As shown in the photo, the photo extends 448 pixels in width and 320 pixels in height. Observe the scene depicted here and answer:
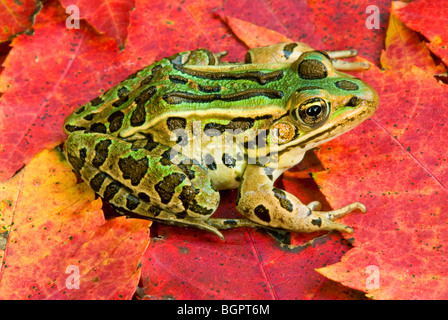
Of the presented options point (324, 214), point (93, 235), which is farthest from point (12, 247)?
point (324, 214)

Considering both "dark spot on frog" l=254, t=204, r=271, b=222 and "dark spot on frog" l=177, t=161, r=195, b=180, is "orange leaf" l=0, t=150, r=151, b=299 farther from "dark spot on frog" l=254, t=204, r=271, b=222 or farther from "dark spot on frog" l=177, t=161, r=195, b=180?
"dark spot on frog" l=254, t=204, r=271, b=222

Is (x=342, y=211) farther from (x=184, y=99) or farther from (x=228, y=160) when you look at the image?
(x=184, y=99)

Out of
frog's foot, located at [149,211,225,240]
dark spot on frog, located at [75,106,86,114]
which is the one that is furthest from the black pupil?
dark spot on frog, located at [75,106,86,114]

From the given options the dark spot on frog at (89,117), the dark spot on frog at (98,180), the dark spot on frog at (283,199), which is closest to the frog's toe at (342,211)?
the dark spot on frog at (283,199)

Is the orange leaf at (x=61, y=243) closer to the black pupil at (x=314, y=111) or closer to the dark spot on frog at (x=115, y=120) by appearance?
the dark spot on frog at (x=115, y=120)

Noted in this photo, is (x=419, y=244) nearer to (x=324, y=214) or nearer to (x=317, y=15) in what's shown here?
(x=324, y=214)
